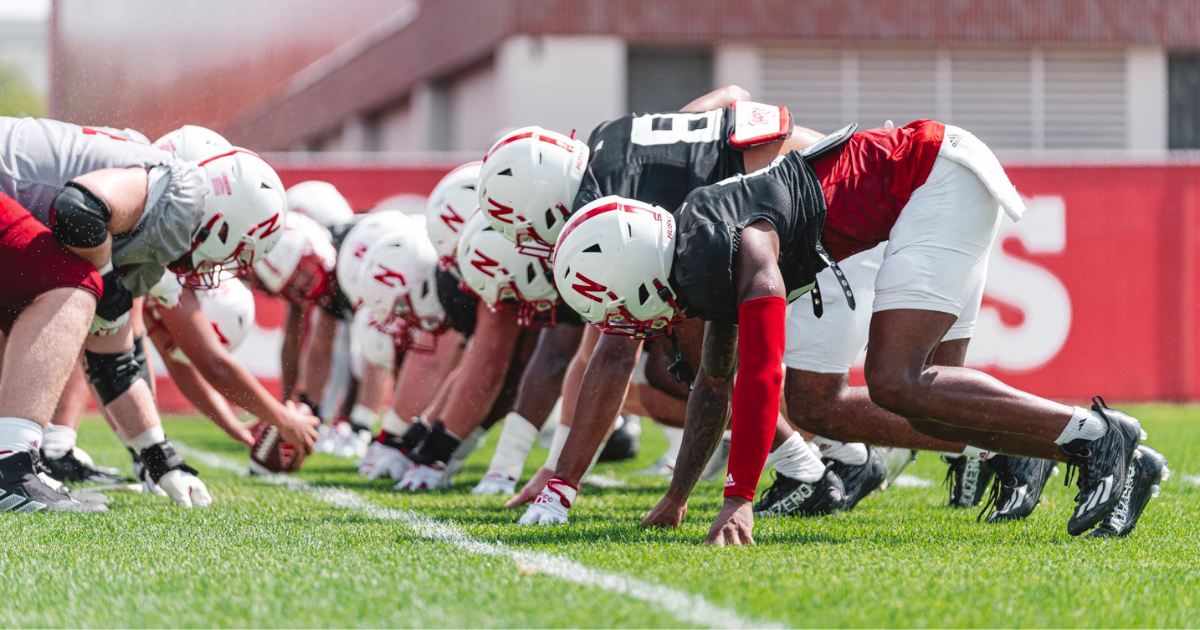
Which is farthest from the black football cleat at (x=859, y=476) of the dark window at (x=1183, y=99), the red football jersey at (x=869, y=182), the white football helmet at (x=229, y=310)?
the dark window at (x=1183, y=99)

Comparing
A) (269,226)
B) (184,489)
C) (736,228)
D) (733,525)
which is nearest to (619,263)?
(736,228)

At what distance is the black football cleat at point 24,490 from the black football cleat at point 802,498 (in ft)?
8.56

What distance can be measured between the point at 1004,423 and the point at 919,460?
355cm

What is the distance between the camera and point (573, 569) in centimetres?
380

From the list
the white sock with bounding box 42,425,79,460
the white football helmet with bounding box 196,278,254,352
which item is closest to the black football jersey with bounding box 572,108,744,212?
the white football helmet with bounding box 196,278,254,352

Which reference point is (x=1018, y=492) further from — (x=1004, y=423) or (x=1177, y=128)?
(x=1177, y=128)

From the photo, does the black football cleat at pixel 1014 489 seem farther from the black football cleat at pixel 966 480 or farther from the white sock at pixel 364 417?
the white sock at pixel 364 417

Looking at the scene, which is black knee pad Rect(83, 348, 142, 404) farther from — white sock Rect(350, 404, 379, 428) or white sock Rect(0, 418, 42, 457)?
white sock Rect(350, 404, 379, 428)

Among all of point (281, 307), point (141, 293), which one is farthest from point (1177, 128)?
point (141, 293)

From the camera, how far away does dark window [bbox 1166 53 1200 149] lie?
64.6 ft

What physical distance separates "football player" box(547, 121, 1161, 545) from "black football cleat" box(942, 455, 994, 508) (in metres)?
0.99

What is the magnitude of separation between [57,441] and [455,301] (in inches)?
80.2

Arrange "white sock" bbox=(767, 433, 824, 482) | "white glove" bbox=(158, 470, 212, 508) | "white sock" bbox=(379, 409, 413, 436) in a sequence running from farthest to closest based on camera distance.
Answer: "white sock" bbox=(379, 409, 413, 436) → "white glove" bbox=(158, 470, 212, 508) → "white sock" bbox=(767, 433, 824, 482)

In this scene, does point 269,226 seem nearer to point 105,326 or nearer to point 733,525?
point 105,326
